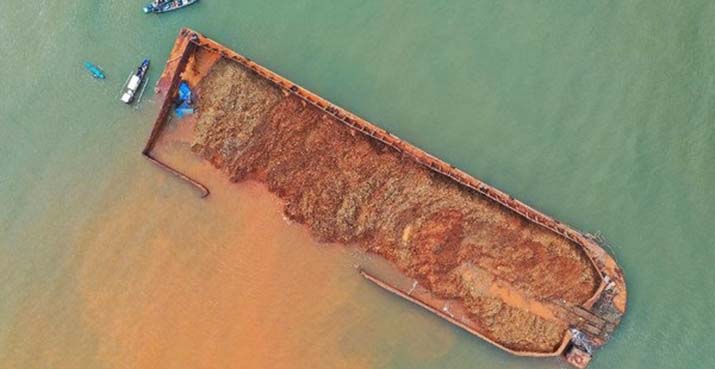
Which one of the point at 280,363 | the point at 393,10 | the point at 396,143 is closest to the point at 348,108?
the point at 396,143

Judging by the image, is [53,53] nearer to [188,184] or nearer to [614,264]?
[188,184]

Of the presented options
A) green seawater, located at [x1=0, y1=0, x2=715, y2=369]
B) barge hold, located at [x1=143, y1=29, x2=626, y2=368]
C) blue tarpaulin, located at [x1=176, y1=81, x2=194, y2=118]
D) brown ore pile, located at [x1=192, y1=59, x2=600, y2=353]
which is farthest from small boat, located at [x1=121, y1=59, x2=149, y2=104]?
brown ore pile, located at [x1=192, y1=59, x2=600, y2=353]

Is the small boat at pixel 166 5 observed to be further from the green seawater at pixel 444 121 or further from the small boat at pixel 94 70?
the small boat at pixel 94 70

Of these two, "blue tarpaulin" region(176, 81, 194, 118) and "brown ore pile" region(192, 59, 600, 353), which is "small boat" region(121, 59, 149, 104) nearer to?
"blue tarpaulin" region(176, 81, 194, 118)

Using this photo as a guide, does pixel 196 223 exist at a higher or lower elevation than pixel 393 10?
lower

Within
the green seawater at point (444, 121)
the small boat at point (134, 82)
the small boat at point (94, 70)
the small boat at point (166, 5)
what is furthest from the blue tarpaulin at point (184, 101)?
the small boat at point (94, 70)
